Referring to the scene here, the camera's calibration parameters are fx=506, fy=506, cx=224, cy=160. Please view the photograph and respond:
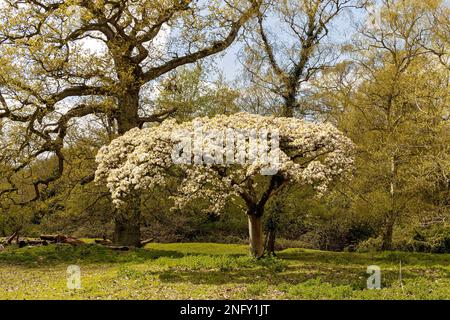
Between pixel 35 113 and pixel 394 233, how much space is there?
17.7 m

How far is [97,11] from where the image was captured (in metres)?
24.5

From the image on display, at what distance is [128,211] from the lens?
25.3 m

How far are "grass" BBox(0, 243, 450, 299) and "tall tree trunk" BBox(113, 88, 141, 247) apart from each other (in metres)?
2.49

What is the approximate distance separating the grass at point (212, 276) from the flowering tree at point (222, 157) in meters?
Result: 2.50

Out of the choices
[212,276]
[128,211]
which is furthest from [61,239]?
[212,276]

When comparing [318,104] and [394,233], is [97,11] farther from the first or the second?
[394,233]

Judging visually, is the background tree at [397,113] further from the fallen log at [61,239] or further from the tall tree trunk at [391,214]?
the fallen log at [61,239]

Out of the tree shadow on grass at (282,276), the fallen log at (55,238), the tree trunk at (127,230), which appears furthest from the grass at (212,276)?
the fallen log at (55,238)

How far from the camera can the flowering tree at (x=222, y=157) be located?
16.4 m

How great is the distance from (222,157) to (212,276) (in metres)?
3.83

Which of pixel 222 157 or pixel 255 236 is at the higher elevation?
pixel 222 157

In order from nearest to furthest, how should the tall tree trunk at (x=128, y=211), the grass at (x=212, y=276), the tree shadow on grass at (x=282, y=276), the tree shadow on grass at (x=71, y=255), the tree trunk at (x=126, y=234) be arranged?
the grass at (x=212, y=276)
the tree shadow on grass at (x=282, y=276)
the tree shadow on grass at (x=71, y=255)
the tall tree trunk at (x=128, y=211)
the tree trunk at (x=126, y=234)

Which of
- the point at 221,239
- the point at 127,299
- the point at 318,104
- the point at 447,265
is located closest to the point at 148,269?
the point at 127,299

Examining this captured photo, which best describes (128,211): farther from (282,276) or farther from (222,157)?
(282,276)
